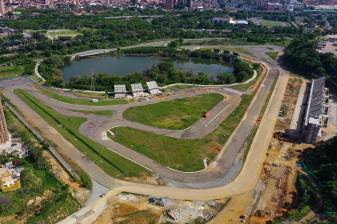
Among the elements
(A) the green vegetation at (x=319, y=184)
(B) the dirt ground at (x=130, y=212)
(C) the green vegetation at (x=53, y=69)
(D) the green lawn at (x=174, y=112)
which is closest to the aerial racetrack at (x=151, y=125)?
(D) the green lawn at (x=174, y=112)

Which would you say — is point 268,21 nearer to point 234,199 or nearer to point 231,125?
point 231,125

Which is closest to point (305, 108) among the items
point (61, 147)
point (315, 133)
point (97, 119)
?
point (315, 133)

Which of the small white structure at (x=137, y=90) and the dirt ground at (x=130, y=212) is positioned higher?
the small white structure at (x=137, y=90)

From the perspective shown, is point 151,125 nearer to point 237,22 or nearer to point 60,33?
point 60,33

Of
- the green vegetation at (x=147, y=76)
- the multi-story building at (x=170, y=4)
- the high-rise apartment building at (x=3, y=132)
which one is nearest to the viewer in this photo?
the high-rise apartment building at (x=3, y=132)

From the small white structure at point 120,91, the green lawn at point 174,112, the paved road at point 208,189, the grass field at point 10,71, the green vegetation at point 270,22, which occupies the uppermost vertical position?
the green vegetation at point 270,22

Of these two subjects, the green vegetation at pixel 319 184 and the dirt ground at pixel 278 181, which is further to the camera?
the dirt ground at pixel 278 181

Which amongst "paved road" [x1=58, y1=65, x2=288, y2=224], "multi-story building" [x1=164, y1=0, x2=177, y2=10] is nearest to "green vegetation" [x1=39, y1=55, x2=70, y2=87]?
"paved road" [x1=58, y1=65, x2=288, y2=224]

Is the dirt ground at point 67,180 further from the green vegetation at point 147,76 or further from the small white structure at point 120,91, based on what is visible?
the green vegetation at point 147,76

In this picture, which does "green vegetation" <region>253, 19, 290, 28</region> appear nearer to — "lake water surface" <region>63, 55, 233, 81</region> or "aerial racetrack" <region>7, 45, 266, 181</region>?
"lake water surface" <region>63, 55, 233, 81</region>
